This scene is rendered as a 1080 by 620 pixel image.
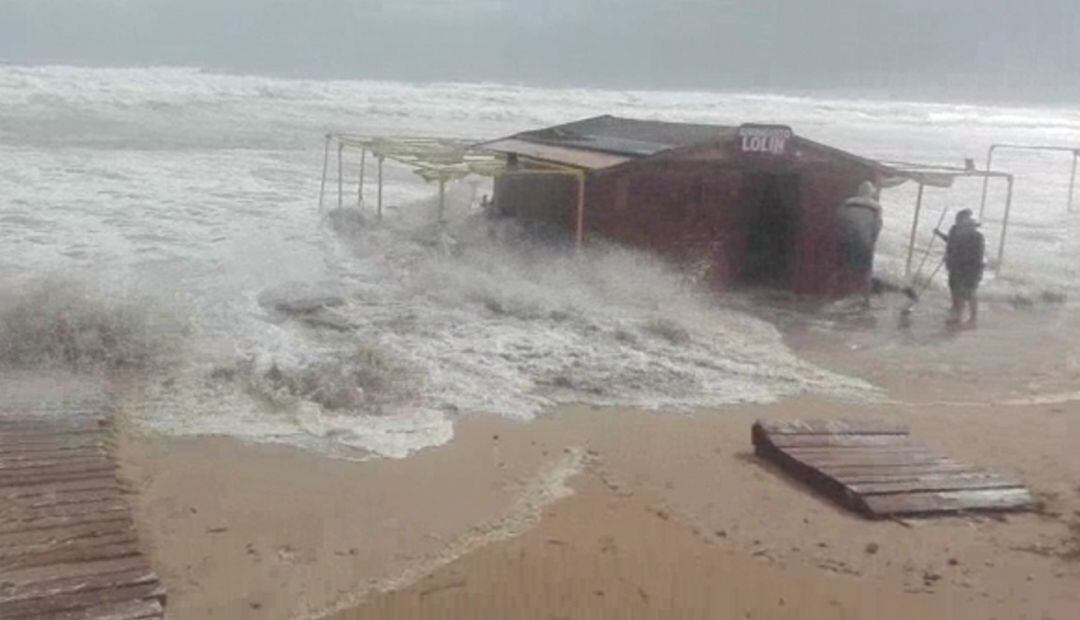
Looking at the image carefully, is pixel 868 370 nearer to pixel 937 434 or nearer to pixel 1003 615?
pixel 937 434

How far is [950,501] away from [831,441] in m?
1.16

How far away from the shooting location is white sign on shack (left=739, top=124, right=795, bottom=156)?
15.5 m

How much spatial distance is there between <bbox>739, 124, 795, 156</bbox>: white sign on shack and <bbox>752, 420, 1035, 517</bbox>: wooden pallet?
688cm

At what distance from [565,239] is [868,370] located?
183 inches

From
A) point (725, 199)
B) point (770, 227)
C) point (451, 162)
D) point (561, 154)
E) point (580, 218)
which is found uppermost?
point (561, 154)

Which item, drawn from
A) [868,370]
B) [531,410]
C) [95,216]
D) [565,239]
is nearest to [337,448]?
[531,410]

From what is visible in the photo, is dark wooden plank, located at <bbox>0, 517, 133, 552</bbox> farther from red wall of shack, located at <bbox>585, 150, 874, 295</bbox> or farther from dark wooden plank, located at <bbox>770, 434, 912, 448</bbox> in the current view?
red wall of shack, located at <bbox>585, 150, 874, 295</bbox>

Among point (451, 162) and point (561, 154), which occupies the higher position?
point (561, 154)

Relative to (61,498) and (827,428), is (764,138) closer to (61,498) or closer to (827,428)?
(827,428)

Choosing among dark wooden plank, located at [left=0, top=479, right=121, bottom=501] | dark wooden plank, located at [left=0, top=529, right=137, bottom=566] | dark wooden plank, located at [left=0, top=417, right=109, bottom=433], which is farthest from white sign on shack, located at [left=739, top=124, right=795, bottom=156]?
dark wooden plank, located at [left=0, top=529, right=137, bottom=566]

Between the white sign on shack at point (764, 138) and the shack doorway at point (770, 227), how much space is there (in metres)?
0.49

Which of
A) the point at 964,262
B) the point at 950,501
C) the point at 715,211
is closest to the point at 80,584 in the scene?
the point at 950,501

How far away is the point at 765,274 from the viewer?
648 inches

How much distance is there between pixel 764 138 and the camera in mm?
15594
